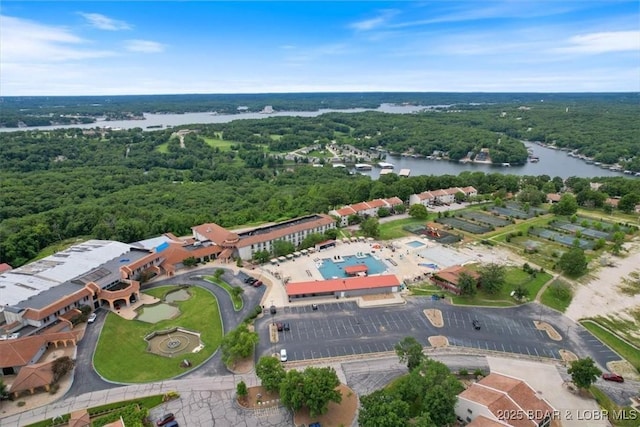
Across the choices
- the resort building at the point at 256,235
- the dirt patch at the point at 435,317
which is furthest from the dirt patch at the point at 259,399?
the resort building at the point at 256,235

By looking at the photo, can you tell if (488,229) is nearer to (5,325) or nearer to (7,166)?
(5,325)

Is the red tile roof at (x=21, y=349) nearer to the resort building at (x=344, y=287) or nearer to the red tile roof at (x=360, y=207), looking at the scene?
the resort building at (x=344, y=287)

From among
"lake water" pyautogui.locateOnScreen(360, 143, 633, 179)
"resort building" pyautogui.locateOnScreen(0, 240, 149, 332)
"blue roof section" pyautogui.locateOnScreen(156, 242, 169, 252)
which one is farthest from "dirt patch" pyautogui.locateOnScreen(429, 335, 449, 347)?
"lake water" pyautogui.locateOnScreen(360, 143, 633, 179)

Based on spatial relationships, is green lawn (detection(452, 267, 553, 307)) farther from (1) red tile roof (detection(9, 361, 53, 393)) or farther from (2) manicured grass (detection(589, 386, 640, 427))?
(1) red tile roof (detection(9, 361, 53, 393))

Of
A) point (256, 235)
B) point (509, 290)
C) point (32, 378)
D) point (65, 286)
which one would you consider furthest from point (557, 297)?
point (65, 286)

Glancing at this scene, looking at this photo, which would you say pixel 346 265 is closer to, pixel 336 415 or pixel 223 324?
pixel 223 324

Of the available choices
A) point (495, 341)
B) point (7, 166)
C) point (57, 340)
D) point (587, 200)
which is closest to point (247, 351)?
point (57, 340)
